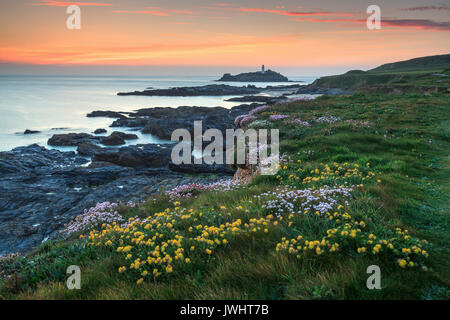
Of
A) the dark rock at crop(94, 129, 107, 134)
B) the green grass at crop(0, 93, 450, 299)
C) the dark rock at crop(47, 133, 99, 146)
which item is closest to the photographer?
the green grass at crop(0, 93, 450, 299)

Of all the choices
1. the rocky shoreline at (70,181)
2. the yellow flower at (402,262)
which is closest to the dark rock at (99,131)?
the rocky shoreline at (70,181)

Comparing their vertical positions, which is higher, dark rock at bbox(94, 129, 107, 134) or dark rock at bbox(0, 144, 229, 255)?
dark rock at bbox(94, 129, 107, 134)

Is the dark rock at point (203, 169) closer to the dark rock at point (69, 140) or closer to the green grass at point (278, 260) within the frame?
the green grass at point (278, 260)

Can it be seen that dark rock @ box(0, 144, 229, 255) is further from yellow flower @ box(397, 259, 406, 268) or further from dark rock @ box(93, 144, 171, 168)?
yellow flower @ box(397, 259, 406, 268)

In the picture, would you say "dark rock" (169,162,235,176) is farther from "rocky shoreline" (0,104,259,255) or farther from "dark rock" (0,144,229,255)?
"dark rock" (0,144,229,255)

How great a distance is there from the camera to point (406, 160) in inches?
437

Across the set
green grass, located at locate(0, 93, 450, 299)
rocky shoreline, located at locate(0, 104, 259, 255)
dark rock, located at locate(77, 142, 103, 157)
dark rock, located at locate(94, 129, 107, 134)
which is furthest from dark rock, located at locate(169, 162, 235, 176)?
dark rock, located at locate(94, 129, 107, 134)

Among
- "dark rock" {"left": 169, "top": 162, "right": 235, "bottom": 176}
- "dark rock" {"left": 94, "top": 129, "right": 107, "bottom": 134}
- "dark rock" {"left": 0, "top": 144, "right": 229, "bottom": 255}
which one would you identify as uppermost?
"dark rock" {"left": 94, "top": 129, "right": 107, "bottom": 134}

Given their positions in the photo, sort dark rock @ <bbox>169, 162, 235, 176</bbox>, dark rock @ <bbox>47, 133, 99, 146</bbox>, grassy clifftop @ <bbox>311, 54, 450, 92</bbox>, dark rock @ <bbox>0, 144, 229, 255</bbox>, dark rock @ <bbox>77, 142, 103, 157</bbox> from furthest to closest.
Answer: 1. grassy clifftop @ <bbox>311, 54, 450, 92</bbox>
2. dark rock @ <bbox>47, 133, 99, 146</bbox>
3. dark rock @ <bbox>77, 142, 103, 157</bbox>
4. dark rock @ <bbox>169, 162, 235, 176</bbox>
5. dark rock @ <bbox>0, 144, 229, 255</bbox>

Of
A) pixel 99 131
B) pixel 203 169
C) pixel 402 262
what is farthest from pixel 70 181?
pixel 99 131

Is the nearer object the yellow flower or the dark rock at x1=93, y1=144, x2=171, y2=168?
the yellow flower

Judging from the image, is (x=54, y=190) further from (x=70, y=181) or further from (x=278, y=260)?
(x=278, y=260)
